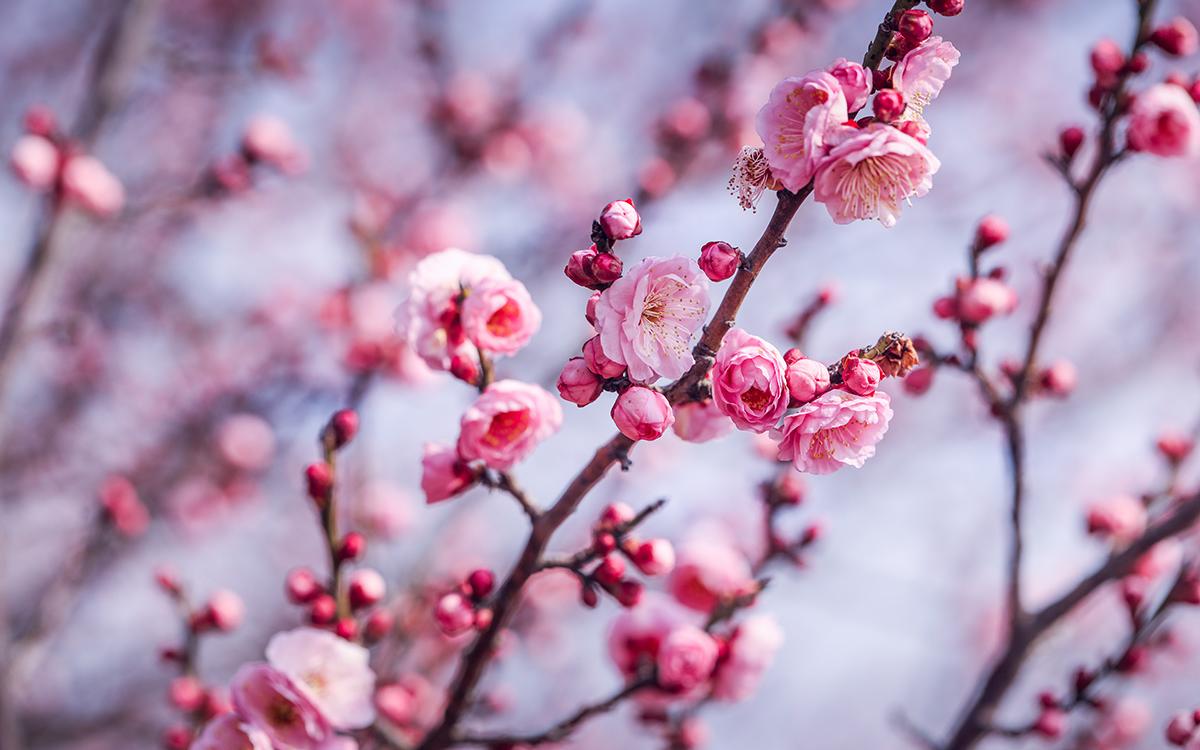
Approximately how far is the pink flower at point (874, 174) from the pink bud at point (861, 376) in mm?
213

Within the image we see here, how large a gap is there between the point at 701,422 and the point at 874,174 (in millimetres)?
522

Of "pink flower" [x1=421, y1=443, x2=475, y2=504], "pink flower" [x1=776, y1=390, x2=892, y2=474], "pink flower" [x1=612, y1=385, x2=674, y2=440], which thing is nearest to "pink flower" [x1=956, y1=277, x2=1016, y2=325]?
"pink flower" [x1=776, y1=390, x2=892, y2=474]

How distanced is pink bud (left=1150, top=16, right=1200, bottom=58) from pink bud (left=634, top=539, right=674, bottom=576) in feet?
5.49

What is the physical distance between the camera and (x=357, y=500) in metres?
3.31

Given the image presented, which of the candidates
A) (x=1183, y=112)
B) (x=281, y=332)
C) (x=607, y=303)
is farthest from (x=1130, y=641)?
(x=281, y=332)

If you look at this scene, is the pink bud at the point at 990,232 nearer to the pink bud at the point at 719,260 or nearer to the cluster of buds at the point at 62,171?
the pink bud at the point at 719,260

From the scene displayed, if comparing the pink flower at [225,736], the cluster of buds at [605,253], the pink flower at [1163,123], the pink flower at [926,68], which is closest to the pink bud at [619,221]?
the cluster of buds at [605,253]

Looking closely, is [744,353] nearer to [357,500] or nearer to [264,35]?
[357,500]

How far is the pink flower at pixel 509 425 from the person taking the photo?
1.42m

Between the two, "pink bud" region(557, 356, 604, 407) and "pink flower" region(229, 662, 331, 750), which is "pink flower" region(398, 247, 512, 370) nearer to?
"pink bud" region(557, 356, 604, 407)

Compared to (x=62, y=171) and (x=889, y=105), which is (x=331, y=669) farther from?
(x=62, y=171)

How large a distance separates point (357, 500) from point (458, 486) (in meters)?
1.92

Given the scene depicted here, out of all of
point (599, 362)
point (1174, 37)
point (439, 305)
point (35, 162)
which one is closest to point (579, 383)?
point (599, 362)

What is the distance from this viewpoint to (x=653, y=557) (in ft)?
5.20
